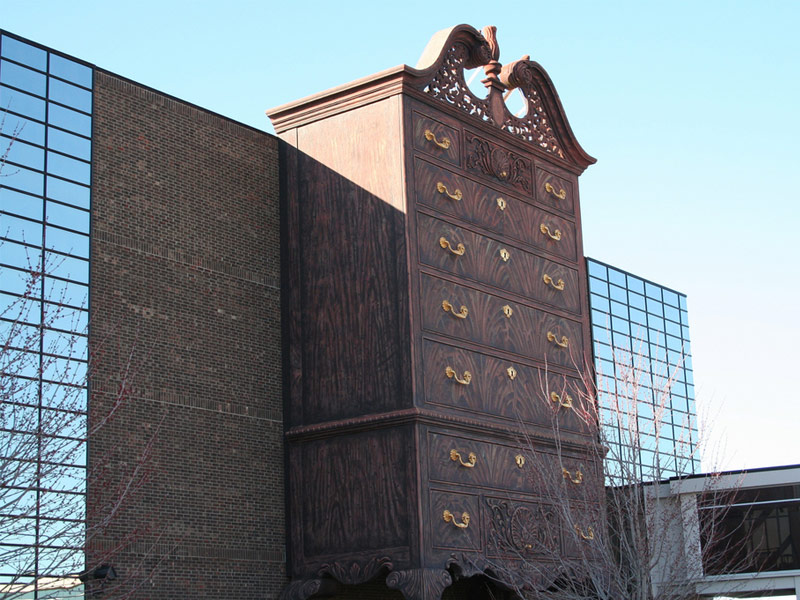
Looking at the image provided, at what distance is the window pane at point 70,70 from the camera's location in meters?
14.1

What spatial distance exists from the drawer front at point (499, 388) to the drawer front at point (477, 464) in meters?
0.39

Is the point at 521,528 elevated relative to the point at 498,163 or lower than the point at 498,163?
lower

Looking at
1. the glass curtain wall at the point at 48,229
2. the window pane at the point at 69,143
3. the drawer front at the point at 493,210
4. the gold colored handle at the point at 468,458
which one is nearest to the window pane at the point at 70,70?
the glass curtain wall at the point at 48,229

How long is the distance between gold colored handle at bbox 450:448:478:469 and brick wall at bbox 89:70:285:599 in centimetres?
230

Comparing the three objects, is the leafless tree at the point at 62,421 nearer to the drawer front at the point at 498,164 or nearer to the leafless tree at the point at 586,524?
the leafless tree at the point at 586,524

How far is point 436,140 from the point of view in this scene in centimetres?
1504

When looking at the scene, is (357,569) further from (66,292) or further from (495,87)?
(495,87)

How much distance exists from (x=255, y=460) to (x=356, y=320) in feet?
6.82

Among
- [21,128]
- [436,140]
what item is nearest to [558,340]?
[436,140]

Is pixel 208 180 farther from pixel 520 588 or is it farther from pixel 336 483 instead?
pixel 520 588

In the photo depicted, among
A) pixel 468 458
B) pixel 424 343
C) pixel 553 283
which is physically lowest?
pixel 468 458

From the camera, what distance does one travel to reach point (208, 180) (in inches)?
604

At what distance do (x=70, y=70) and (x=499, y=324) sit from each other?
19.0 feet

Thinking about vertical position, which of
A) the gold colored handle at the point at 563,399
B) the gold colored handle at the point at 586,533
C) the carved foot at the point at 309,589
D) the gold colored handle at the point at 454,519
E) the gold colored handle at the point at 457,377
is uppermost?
the gold colored handle at the point at 457,377
